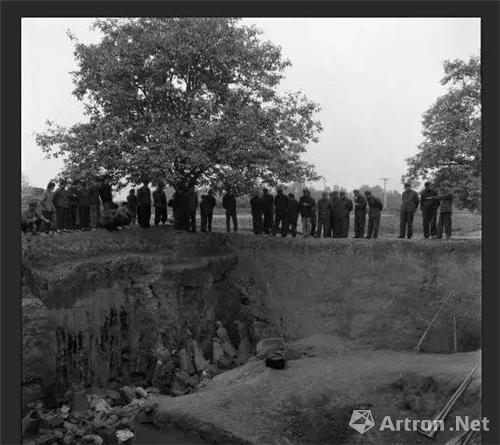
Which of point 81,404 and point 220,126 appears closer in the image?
point 81,404

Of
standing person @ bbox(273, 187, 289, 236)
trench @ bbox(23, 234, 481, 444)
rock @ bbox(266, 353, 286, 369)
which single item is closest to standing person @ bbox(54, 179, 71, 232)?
trench @ bbox(23, 234, 481, 444)

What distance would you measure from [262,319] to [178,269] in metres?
3.80

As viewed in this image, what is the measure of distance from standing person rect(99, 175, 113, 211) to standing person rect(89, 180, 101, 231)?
17 centimetres

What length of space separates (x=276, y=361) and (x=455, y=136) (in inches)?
492

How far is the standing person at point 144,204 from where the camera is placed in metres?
18.4

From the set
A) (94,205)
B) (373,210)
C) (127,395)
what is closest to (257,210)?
(373,210)

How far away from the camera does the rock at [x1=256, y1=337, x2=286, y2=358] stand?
654 inches

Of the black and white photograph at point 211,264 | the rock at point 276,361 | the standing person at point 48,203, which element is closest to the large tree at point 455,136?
the black and white photograph at point 211,264

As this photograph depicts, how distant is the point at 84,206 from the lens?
17.9 m

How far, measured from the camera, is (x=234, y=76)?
19.0 metres

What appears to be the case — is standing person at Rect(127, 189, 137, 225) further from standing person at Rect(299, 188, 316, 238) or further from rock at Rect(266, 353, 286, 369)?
rock at Rect(266, 353, 286, 369)

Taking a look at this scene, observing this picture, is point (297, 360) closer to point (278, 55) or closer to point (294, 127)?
point (294, 127)

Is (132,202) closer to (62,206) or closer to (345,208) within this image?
(62,206)

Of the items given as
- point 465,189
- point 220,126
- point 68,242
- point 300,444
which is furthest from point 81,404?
point 465,189
